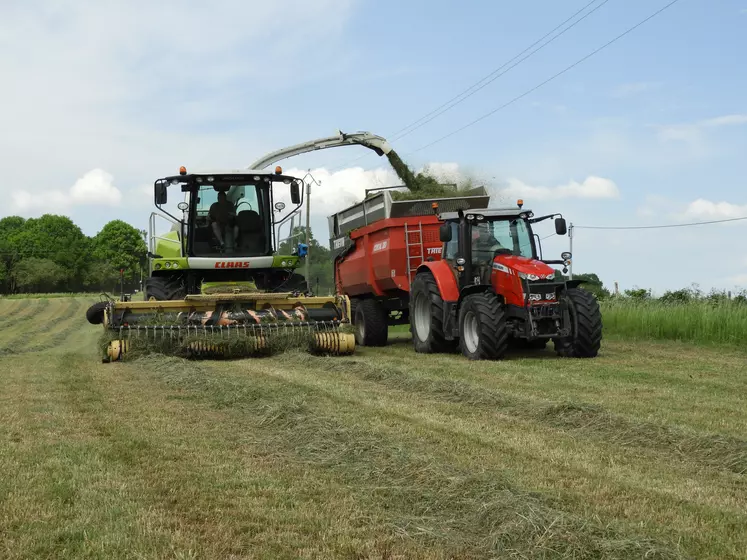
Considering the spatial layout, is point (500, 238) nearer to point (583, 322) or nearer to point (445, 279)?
point (445, 279)

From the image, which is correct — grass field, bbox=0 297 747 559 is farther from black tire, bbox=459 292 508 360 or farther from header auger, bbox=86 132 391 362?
header auger, bbox=86 132 391 362

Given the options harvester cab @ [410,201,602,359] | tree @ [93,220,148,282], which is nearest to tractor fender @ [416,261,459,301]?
harvester cab @ [410,201,602,359]

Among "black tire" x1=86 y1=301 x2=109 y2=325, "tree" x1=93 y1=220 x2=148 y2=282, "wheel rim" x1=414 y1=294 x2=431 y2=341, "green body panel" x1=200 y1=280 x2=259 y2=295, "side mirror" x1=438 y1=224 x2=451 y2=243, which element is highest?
"tree" x1=93 y1=220 x2=148 y2=282

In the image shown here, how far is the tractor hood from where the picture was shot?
11516 millimetres

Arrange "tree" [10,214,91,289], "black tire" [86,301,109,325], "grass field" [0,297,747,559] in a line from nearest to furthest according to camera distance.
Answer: "grass field" [0,297,747,559]
"black tire" [86,301,109,325]
"tree" [10,214,91,289]

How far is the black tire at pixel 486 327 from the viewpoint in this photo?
11.5 metres

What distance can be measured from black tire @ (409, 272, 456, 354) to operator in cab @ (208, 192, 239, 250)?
298 centimetres

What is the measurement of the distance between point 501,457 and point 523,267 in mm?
6456

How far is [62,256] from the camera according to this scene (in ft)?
274

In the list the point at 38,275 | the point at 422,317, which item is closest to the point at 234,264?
the point at 422,317

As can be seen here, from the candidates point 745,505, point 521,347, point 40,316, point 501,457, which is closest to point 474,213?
point 521,347

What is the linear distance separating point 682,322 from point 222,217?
27.3 feet

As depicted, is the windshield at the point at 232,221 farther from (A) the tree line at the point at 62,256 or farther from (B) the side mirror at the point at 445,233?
(A) the tree line at the point at 62,256

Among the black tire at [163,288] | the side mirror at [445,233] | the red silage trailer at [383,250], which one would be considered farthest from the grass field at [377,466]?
the red silage trailer at [383,250]
